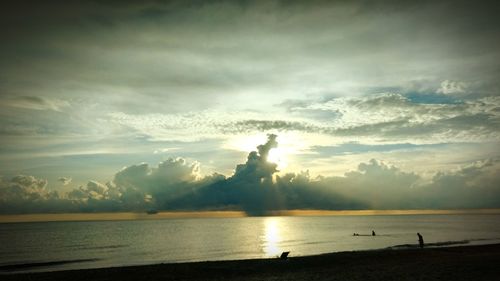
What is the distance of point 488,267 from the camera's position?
3628cm

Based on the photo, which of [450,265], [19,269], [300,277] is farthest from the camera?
[19,269]

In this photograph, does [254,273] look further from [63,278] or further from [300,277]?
[63,278]

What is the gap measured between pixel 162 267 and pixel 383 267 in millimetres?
23577

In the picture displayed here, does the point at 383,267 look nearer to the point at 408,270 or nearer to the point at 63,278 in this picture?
the point at 408,270

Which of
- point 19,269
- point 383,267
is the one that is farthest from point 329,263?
point 19,269

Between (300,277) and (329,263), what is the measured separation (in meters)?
14.2

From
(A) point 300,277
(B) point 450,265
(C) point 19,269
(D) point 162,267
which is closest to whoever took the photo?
(A) point 300,277

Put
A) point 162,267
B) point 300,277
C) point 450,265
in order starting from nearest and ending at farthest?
point 300,277 < point 450,265 < point 162,267

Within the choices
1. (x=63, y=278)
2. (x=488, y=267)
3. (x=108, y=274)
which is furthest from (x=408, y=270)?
(x=63, y=278)

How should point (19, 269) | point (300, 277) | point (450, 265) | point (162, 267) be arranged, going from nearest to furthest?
point (300, 277)
point (450, 265)
point (162, 267)
point (19, 269)

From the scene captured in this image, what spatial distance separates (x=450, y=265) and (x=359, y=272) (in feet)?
31.2

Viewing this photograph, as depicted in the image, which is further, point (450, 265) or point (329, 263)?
point (329, 263)

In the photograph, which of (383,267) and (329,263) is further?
(329,263)

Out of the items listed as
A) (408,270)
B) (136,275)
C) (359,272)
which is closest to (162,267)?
(136,275)
